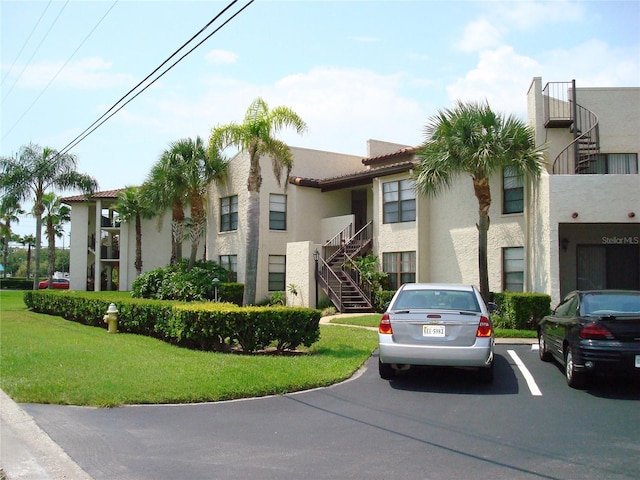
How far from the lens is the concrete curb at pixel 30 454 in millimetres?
5574

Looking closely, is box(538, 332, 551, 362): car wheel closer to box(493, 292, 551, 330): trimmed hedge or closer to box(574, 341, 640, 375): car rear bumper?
box(574, 341, 640, 375): car rear bumper

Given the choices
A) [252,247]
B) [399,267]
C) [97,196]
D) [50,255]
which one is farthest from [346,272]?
[50,255]

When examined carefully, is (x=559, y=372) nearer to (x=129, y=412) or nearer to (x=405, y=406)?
(x=405, y=406)

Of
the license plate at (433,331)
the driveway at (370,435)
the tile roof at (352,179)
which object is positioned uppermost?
the tile roof at (352,179)

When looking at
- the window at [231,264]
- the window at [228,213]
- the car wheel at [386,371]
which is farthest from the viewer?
the window at [228,213]

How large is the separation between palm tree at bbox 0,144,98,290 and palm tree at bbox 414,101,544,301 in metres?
23.6

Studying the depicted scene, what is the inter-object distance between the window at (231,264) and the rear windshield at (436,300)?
62.0 ft

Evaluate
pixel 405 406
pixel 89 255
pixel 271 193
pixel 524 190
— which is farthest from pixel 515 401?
pixel 89 255

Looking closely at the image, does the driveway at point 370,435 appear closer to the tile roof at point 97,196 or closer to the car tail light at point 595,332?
the car tail light at point 595,332

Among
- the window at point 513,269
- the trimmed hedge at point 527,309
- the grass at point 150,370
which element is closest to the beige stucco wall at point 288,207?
the window at point 513,269

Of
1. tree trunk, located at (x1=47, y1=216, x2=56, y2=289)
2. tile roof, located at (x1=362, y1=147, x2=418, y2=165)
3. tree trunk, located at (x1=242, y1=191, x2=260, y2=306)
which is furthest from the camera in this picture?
tree trunk, located at (x1=47, y1=216, x2=56, y2=289)

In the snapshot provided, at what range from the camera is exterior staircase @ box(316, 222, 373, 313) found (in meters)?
23.3

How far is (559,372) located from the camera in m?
10.6

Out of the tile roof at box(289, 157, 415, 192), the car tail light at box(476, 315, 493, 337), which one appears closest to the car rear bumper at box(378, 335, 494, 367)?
the car tail light at box(476, 315, 493, 337)
